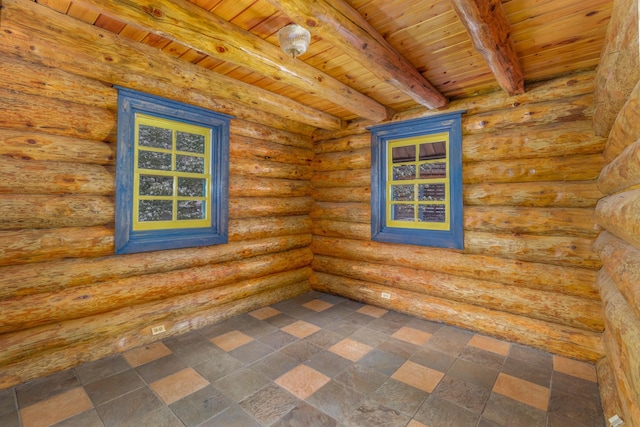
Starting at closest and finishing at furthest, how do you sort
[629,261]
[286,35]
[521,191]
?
[629,261] < [286,35] < [521,191]

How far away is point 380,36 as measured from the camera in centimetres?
247

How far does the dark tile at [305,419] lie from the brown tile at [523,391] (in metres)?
1.47

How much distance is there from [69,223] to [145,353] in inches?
58.5

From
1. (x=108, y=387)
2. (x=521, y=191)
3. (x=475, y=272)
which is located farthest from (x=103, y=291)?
(x=521, y=191)

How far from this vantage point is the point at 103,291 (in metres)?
2.86

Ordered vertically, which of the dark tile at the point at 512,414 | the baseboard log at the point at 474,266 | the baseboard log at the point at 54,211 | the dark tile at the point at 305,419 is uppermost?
the baseboard log at the point at 54,211

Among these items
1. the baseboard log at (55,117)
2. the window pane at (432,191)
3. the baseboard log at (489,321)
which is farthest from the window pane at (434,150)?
the baseboard log at (55,117)

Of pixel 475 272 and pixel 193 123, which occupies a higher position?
pixel 193 123

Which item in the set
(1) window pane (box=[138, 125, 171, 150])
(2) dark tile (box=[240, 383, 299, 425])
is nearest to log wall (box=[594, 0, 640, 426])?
(2) dark tile (box=[240, 383, 299, 425])

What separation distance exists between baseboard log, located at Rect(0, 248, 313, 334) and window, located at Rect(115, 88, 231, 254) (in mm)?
360

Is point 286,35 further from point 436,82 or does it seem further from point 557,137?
point 557,137

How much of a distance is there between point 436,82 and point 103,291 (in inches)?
166

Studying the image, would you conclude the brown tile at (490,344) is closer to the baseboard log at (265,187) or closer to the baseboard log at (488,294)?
the baseboard log at (488,294)

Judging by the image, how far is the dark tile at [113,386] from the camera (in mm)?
2305
